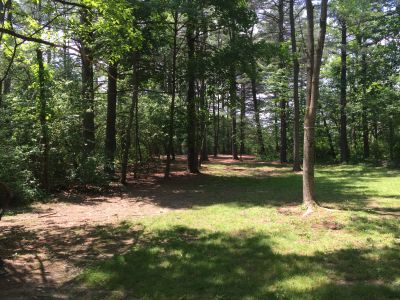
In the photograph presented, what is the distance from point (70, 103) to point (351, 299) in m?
11.5

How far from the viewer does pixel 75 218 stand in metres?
9.06

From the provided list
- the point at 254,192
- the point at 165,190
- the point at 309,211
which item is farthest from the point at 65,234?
the point at 254,192

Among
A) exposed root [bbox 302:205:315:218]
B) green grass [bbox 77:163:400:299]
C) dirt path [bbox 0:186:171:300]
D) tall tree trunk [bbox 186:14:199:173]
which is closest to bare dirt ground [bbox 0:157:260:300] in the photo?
dirt path [bbox 0:186:171:300]

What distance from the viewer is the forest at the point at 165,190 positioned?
16.5 feet

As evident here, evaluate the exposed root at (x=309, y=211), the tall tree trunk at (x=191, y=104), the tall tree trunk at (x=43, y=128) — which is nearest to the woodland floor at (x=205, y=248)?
the exposed root at (x=309, y=211)

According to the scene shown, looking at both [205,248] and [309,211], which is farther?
[309,211]

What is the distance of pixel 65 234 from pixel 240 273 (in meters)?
4.02

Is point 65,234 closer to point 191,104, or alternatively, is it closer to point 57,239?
point 57,239

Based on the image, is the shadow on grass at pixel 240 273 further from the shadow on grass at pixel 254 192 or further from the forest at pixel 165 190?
the shadow on grass at pixel 254 192

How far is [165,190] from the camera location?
1341 centimetres

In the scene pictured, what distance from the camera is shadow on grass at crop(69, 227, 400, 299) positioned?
4445 millimetres

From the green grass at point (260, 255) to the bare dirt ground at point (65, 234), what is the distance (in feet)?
1.27

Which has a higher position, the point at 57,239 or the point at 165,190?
the point at 165,190

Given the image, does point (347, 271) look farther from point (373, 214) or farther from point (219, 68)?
point (219, 68)
